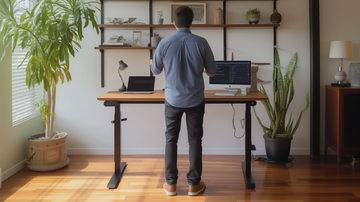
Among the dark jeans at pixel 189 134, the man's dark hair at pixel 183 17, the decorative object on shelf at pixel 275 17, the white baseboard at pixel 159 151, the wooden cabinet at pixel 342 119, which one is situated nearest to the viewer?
the man's dark hair at pixel 183 17

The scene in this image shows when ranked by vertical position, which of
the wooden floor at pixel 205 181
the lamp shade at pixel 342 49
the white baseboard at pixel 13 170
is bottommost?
the wooden floor at pixel 205 181

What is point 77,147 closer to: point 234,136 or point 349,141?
point 234,136

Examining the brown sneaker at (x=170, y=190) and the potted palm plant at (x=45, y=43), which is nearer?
the brown sneaker at (x=170, y=190)

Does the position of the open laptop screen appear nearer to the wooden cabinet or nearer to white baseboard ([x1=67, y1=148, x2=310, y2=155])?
white baseboard ([x1=67, y1=148, x2=310, y2=155])

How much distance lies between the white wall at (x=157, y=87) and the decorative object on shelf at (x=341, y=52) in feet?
1.08

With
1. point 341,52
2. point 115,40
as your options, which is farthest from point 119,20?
point 341,52

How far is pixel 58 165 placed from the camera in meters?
3.53

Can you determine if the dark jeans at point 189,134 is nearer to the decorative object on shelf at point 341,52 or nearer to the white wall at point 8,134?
the white wall at point 8,134

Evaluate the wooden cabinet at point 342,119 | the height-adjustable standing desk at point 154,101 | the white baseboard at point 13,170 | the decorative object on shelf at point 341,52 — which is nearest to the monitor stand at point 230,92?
the height-adjustable standing desk at point 154,101

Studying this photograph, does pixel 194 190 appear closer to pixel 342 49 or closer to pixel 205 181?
pixel 205 181

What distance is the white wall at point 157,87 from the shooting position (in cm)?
400

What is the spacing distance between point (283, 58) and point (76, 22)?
8.35 ft

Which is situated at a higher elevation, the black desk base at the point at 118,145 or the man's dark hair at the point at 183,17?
the man's dark hair at the point at 183,17

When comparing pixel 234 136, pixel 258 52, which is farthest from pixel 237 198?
pixel 258 52
